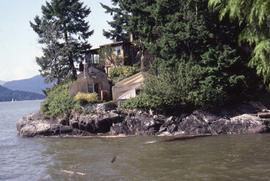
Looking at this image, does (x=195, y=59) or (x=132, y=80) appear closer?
(x=195, y=59)

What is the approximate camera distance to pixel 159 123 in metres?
44.3

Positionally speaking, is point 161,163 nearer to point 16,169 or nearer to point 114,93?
point 16,169

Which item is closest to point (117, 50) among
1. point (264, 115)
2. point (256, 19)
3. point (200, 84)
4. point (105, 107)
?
point (105, 107)

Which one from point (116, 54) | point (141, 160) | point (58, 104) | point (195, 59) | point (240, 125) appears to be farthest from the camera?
point (116, 54)

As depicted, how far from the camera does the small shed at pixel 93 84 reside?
2109 inches

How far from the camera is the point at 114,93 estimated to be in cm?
5303

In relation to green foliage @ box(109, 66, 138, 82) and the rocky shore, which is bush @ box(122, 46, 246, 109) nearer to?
the rocky shore

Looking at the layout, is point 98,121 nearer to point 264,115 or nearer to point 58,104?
point 58,104

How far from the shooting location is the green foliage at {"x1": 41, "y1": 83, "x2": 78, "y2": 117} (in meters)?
49.7

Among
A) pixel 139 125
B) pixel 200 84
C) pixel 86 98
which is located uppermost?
pixel 200 84

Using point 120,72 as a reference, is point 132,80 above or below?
below

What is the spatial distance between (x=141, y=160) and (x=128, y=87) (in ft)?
77.4

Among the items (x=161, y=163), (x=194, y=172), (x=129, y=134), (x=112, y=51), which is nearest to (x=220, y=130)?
(x=129, y=134)

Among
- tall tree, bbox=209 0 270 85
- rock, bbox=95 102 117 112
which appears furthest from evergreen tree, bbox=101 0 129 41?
tall tree, bbox=209 0 270 85
